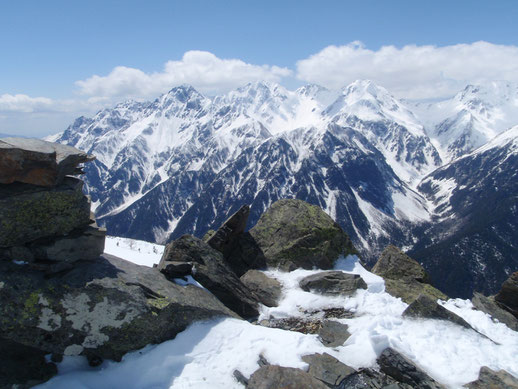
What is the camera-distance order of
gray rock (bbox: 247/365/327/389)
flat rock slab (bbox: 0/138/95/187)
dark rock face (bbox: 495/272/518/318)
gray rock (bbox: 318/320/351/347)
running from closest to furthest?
gray rock (bbox: 247/365/327/389) → flat rock slab (bbox: 0/138/95/187) → gray rock (bbox: 318/320/351/347) → dark rock face (bbox: 495/272/518/318)

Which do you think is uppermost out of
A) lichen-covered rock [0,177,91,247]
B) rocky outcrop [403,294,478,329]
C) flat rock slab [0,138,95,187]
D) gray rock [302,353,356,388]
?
flat rock slab [0,138,95,187]

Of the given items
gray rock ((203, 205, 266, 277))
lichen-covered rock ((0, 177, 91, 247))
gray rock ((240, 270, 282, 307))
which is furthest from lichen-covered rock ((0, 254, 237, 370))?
gray rock ((203, 205, 266, 277))

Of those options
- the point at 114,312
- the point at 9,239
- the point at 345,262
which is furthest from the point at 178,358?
the point at 345,262

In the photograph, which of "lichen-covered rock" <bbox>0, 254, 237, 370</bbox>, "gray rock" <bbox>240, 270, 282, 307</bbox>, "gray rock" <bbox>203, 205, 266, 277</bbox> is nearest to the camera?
"lichen-covered rock" <bbox>0, 254, 237, 370</bbox>

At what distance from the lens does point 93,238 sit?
52.6 feet

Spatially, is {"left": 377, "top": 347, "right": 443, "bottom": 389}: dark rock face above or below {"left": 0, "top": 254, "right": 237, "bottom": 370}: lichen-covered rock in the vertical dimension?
below

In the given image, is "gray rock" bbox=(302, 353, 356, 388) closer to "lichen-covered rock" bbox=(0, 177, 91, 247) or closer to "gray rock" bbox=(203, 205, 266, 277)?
"lichen-covered rock" bbox=(0, 177, 91, 247)

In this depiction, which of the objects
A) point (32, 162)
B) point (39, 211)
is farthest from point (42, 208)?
point (32, 162)

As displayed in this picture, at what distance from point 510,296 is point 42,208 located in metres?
29.9

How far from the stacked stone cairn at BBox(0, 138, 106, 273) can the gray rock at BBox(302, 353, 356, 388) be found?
10.8m

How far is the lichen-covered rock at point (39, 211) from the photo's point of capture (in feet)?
44.8

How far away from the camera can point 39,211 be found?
14359 millimetres

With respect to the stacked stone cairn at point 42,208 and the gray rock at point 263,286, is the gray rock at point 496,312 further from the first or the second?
the stacked stone cairn at point 42,208

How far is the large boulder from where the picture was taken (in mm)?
28353
